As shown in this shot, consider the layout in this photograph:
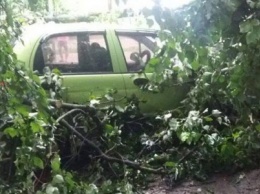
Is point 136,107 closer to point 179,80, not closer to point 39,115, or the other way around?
point 179,80

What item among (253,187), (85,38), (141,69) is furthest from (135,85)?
(253,187)

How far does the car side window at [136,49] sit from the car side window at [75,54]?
0.23 metres

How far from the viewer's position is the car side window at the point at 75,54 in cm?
605

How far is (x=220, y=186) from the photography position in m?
5.36

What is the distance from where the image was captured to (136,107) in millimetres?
6164

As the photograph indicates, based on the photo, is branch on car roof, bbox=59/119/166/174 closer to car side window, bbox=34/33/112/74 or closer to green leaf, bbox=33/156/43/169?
car side window, bbox=34/33/112/74

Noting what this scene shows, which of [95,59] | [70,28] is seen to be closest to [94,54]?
[95,59]

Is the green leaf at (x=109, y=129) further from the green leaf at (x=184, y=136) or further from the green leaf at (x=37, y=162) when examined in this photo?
the green leaf at (x=37, y=162)

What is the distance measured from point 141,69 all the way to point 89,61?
1.95ft

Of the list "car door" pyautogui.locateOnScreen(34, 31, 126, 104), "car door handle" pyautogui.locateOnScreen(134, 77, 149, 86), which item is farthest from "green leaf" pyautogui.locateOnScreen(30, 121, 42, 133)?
"car door handle" pyautogui.locateOnScreen(134, 77, 149, 86)

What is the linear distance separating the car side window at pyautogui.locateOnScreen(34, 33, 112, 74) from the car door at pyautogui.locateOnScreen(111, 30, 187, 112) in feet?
0.71

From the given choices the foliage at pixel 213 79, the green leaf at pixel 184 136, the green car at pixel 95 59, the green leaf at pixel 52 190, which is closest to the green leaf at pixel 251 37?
the foliage at pixel 213 79

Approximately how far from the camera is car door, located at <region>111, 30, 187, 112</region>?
640 centimetres

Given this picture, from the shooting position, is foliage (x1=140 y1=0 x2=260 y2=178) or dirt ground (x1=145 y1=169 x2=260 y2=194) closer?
foliage (x1=140 y1=0 x2=260 y2=178)
